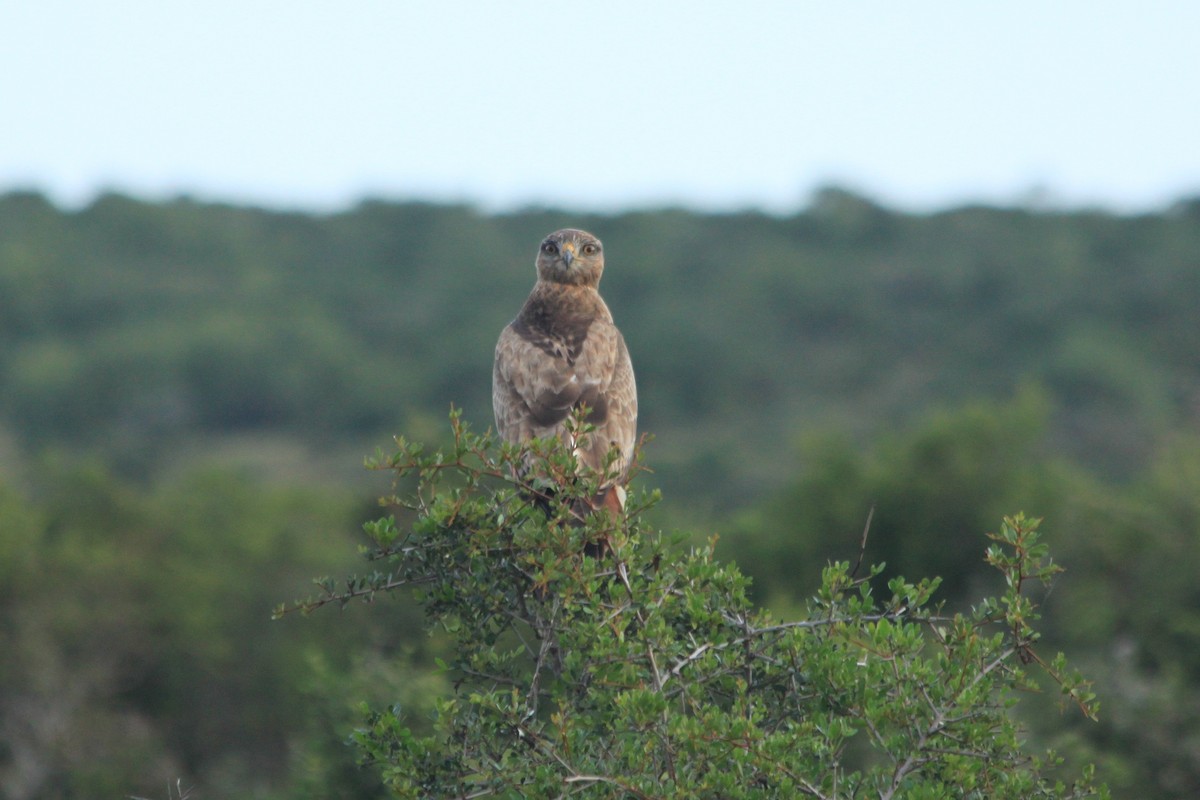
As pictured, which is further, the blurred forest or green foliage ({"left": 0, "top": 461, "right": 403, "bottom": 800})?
green foliage ({"left": 0, "top": 461, "right": 403, "bottom": 800})

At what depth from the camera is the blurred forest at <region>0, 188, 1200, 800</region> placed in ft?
67.6

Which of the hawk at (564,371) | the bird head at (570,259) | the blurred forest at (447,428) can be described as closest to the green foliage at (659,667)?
Result: the blurred forest at (447,428)

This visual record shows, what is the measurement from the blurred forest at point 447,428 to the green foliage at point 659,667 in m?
0.73

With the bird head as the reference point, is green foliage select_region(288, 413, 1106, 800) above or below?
below

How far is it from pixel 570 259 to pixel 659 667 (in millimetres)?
4319

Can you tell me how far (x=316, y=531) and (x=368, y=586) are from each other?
3389 cm

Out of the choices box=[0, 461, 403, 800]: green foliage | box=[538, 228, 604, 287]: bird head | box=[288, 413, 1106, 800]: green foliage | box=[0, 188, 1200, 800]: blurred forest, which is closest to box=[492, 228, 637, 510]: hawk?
box=[538, 228, 604, 287]: bird head

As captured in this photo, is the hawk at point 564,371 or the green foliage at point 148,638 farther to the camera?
the green foliage at point 148,638

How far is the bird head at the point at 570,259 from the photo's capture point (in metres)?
9.57

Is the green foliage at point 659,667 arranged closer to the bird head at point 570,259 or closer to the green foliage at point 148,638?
the bird head at point 570,259

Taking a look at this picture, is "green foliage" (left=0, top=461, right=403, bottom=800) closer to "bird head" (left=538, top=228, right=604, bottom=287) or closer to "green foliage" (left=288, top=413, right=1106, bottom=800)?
"bird head" (left=538, top=228, right=604, bottom=287)

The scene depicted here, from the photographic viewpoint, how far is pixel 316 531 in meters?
39.2

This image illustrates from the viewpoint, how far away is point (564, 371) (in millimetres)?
8469

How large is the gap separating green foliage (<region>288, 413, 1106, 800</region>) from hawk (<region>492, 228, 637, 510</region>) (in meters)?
1.91
